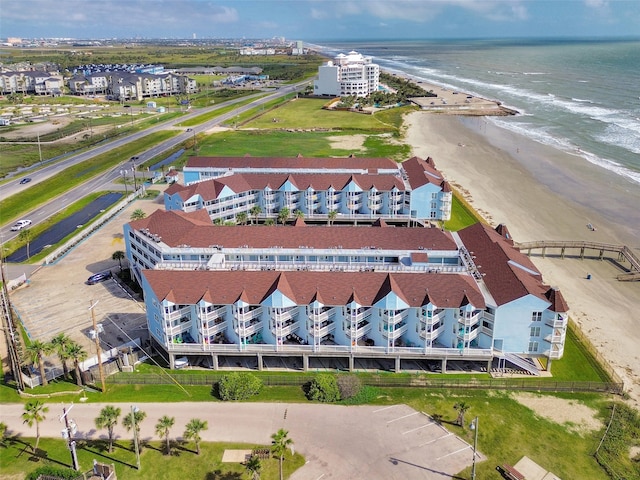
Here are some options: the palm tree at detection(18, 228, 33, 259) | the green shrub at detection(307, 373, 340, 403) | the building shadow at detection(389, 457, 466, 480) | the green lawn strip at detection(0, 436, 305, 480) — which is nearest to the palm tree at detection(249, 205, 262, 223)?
the palm tree at detection(18, 228, 33, 259)

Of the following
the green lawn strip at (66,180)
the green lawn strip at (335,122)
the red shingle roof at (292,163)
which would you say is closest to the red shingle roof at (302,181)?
the red shingle roof at (292,163)

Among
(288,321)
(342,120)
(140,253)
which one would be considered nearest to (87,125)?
(342,120)

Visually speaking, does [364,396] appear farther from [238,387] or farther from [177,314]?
[177,314]

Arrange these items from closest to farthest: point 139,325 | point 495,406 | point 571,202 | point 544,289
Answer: point 495,406 → point 544,289 → point 139,325 → point 571,202

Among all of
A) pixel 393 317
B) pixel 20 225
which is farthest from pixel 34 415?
pixel 20 225

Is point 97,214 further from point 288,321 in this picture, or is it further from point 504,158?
point 504,158
